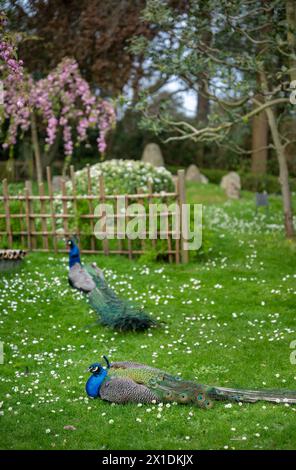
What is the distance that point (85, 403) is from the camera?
4.96 metres

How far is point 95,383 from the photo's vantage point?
500cm

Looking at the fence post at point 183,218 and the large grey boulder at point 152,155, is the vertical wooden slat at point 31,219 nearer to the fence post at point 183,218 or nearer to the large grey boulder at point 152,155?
the fence post at point 183,218

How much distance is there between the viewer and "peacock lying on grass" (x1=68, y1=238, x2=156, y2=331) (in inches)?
262

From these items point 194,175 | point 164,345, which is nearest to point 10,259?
point 164,345

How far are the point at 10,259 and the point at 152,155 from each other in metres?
11.7

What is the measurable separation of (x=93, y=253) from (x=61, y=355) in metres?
4.10

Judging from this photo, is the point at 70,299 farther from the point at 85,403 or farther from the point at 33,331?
the point at 85,403

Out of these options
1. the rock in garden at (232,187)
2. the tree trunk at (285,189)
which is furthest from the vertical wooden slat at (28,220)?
the rock in garden at (232,187)

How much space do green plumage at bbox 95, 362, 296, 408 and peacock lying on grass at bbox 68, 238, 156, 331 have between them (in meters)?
1.59

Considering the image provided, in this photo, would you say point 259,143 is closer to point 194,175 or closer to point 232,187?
point 194,175

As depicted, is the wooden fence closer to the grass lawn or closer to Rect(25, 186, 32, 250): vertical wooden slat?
Rect(25, 186, 32, 250): vertical wooden slat

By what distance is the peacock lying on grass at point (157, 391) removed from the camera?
4.77 metres

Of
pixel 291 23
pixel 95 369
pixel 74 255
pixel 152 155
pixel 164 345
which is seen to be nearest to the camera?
pixel 95 369

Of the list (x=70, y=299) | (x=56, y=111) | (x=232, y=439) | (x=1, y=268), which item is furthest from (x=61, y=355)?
(x=56, y=111)
